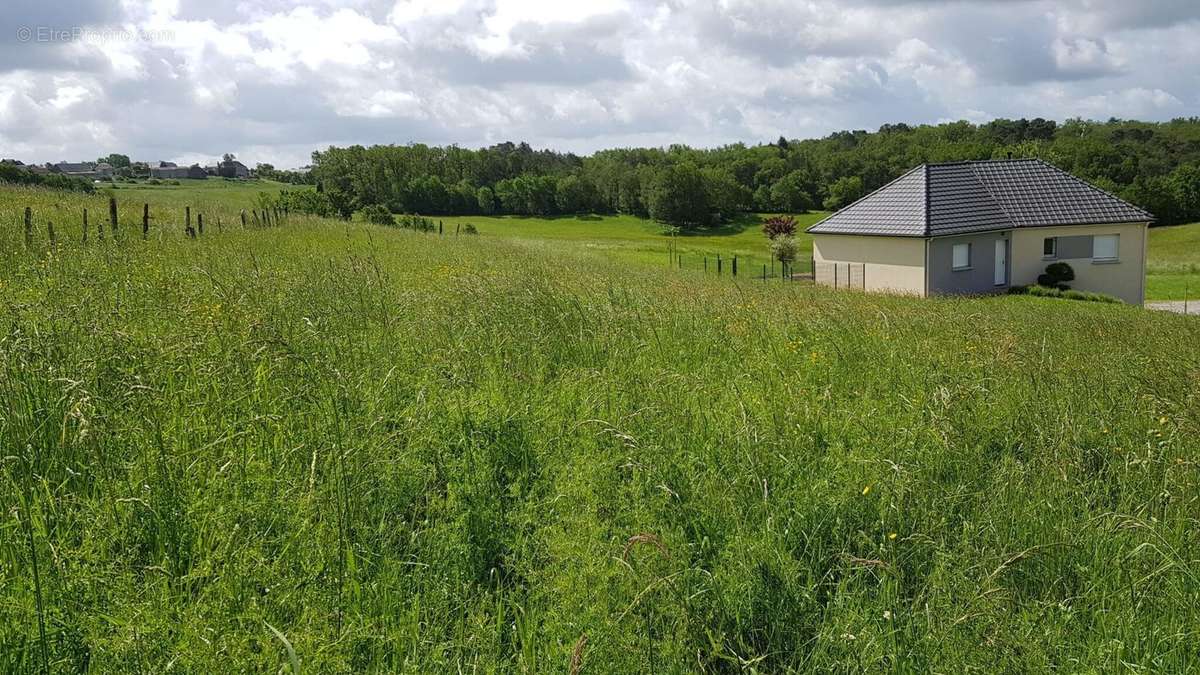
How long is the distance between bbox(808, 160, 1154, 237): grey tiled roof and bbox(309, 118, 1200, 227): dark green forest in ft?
145

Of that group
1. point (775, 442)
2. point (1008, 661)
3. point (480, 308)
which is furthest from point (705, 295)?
point (1008, 661)

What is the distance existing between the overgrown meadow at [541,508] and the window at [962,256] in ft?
109

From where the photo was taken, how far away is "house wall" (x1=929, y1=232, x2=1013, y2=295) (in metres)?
36.8

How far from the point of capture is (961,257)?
124 feet

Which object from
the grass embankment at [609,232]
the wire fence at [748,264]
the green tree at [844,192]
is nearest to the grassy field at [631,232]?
the grass embankment at [609,232]

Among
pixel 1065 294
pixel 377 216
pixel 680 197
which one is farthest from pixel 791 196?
pixel 1065 294

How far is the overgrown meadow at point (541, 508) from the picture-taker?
10.6 feet

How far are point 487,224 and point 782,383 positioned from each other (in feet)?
283

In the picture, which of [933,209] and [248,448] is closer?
[248,448]

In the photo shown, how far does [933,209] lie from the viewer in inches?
1481

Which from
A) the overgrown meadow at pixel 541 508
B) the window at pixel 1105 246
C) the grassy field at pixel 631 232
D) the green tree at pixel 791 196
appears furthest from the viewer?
the green tree at pixel 791 196

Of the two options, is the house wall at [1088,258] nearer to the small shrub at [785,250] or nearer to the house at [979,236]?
the house at [979,236]

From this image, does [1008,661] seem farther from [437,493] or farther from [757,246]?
[757,246]

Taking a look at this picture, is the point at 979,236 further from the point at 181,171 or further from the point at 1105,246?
the point at 181,171
